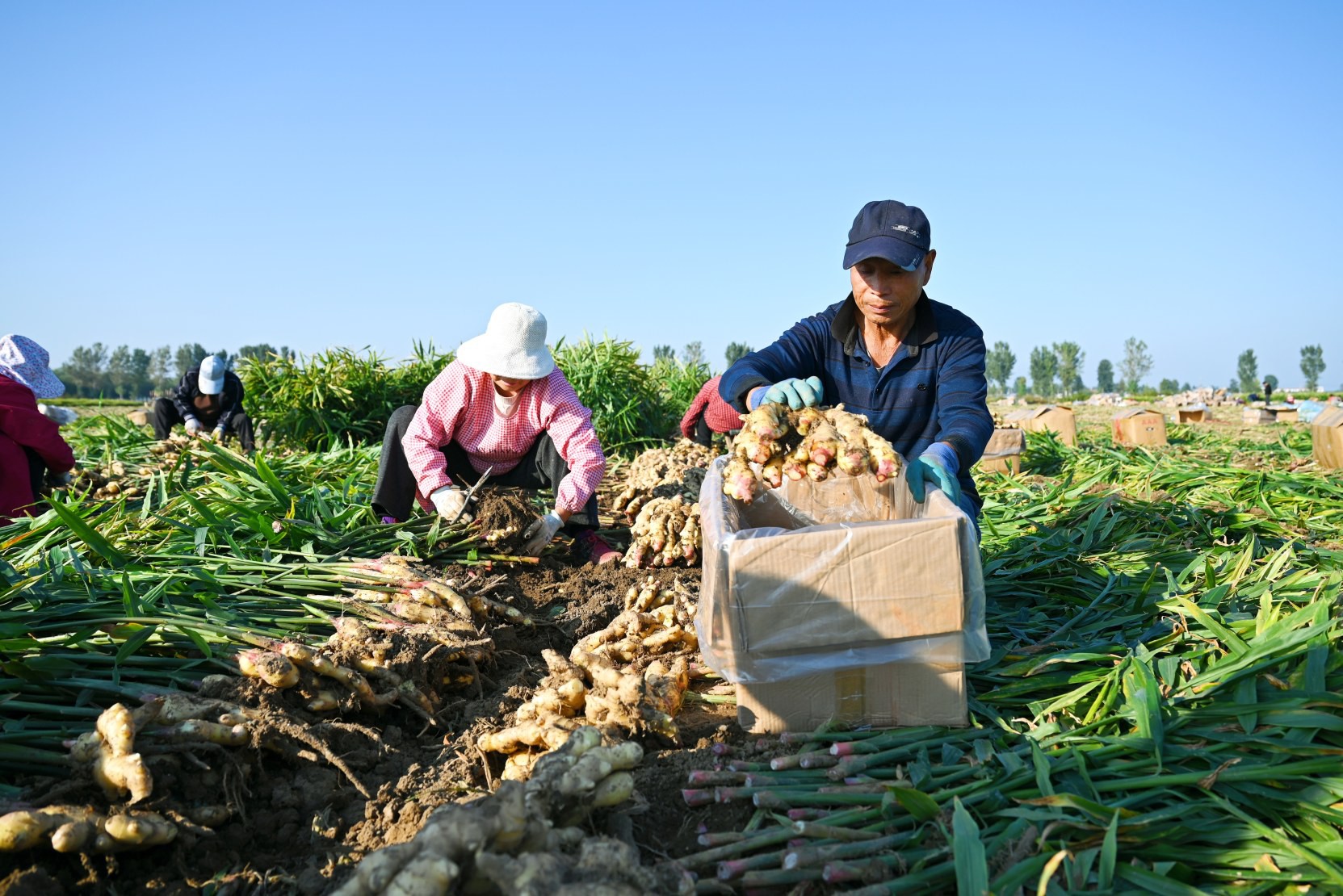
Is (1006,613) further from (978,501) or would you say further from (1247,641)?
(1247,641)

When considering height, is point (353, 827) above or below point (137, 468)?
below

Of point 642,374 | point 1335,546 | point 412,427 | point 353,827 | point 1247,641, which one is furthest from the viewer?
point 642,374

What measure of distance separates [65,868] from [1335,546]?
451 cm

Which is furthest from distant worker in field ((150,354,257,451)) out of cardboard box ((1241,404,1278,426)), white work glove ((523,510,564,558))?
cardboard box ((1241,404,1278,426))

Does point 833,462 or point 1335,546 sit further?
point 1335,546

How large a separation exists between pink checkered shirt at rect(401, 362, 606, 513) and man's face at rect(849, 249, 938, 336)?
1.62 metres

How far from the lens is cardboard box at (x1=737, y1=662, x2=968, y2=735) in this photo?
2043 mm

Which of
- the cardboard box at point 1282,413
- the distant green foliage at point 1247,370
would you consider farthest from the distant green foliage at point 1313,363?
the cardboard box at point 1282,413

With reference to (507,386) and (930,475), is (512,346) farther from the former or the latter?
(930,475)

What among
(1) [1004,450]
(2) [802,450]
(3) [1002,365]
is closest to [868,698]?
A: (2) [802,450]

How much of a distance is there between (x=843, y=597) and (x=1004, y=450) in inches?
198

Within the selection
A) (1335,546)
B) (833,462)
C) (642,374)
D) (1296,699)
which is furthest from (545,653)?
(642,374)

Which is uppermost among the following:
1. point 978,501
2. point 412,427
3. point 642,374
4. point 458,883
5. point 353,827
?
point 642,374

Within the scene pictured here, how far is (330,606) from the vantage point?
274 centimetres
